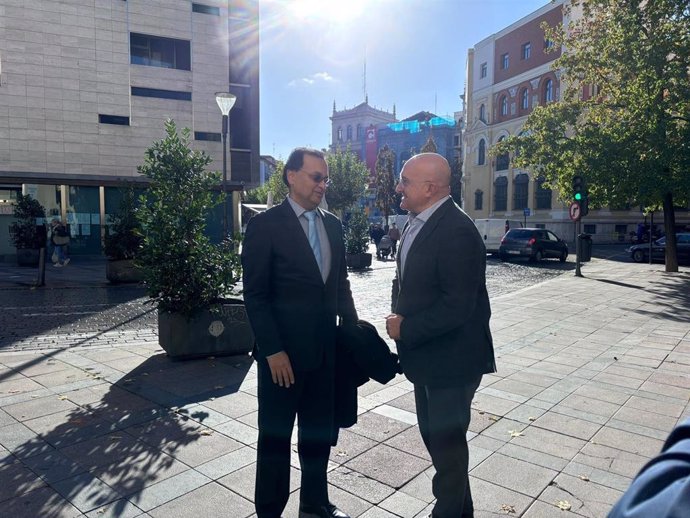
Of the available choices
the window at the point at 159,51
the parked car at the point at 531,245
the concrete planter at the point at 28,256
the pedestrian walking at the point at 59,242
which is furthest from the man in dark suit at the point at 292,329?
the window at the point at 159,51

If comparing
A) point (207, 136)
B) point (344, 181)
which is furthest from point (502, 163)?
point (207, 136)

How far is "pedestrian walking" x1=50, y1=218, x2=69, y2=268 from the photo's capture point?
18500mm

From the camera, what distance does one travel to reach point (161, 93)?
26.7 metres

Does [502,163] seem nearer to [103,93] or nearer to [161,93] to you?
[161,93]

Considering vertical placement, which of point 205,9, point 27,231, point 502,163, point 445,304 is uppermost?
point 205,9

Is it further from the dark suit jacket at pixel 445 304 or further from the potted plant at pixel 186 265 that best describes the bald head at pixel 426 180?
the potted plant at pixel 186 265

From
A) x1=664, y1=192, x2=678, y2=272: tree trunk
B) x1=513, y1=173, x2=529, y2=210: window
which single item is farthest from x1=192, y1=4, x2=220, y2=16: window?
x1=513, y1=173, x2=529, y2=210: window

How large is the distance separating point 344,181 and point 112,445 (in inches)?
1854

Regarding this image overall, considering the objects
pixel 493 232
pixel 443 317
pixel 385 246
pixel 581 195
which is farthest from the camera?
pixel 493 232

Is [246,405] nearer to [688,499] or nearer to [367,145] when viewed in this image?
[688,499]

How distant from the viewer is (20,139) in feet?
78.4

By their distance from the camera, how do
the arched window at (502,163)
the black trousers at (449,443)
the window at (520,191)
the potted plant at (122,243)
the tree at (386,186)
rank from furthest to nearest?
the tree at (386,186) < the arched window at (502,163) < the window at (520,191) < the potted plant at (122,243) < the black trousers at (449,443)

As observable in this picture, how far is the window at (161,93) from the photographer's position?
26.2 meters

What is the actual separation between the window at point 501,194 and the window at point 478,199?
1694 millimetres
